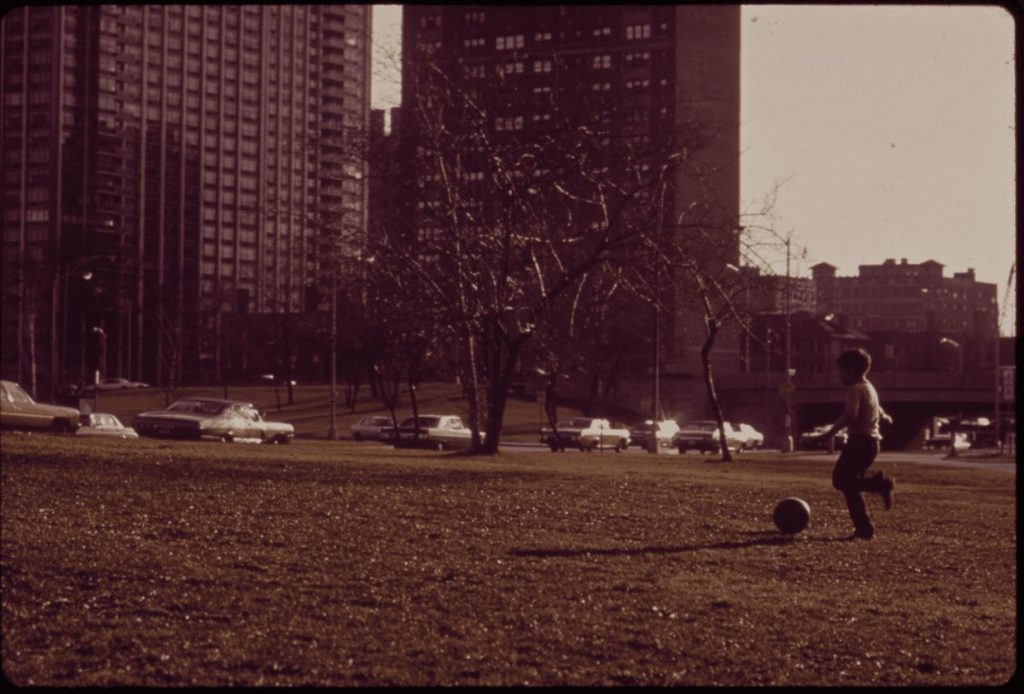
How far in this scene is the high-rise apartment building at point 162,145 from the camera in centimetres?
796

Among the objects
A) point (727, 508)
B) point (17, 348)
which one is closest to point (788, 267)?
point (727, 508)

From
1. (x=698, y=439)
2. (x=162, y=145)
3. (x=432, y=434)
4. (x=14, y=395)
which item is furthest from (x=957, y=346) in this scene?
(x=162, y=145)

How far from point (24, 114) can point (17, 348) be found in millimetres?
5332

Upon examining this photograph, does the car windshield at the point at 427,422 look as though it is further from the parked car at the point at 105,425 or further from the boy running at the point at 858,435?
the boy running at the point at 858,435

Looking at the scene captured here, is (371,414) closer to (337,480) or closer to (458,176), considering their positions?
(458,176)

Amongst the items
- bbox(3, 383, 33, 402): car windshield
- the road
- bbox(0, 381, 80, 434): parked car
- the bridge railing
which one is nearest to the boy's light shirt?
bbox(3, 383, 33, 402): car windshield

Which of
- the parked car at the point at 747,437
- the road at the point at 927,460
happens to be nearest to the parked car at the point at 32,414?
the road at the point at 927,460

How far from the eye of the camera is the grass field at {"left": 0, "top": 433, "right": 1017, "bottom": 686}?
690 centimetres

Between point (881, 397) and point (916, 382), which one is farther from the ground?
point (916, 382)

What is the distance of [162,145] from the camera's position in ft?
29.8

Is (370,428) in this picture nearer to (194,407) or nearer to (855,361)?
(194,407)

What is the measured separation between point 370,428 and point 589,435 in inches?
358

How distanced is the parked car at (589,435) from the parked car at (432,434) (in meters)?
6.69

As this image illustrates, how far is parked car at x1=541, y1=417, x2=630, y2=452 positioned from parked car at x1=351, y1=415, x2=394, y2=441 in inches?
253
